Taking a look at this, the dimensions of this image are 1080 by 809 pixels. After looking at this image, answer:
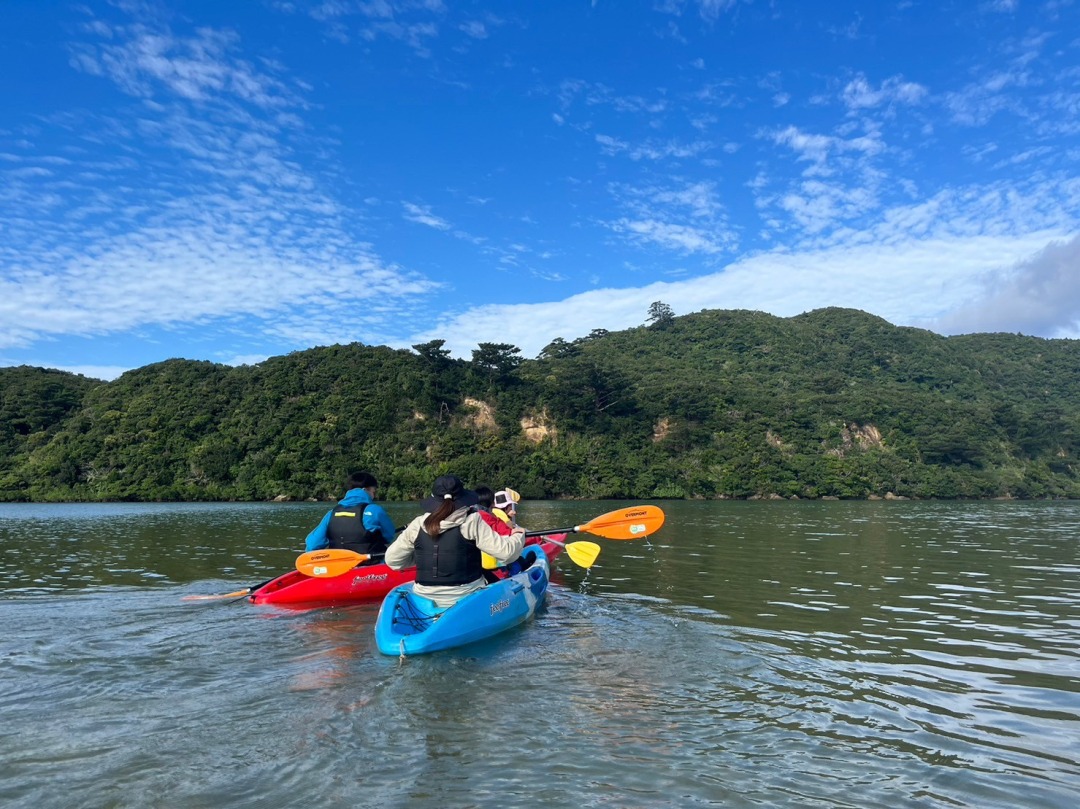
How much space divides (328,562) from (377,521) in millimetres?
976

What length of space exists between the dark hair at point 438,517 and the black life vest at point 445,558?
9cm

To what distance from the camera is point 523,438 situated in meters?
61.3

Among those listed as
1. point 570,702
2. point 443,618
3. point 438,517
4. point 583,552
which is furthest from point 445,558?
point 583,552

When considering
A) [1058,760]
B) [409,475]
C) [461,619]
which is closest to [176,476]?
[409,475]

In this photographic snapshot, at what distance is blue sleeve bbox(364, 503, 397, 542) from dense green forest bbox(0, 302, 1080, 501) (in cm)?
4322

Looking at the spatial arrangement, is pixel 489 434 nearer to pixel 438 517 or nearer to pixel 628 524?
pixel 628 524

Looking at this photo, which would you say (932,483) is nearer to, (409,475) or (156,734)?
(409,475)

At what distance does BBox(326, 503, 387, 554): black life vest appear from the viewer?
977 centimetres

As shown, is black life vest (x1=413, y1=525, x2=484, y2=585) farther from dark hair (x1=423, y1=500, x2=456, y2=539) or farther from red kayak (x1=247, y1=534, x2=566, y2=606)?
red kayak (x1=247, y1=534, x2=566, y2=606)

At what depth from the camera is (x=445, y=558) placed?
7.14 metres

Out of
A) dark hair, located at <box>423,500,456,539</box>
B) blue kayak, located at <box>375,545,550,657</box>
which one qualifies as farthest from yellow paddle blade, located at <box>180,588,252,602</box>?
dark hair, located at <box>423,500,456,539</box>

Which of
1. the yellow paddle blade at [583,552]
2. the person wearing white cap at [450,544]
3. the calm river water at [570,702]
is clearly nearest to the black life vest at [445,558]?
the person wearing white cap at [450,544]

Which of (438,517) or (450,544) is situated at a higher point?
(438,517)

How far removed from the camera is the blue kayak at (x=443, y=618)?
6.39m
